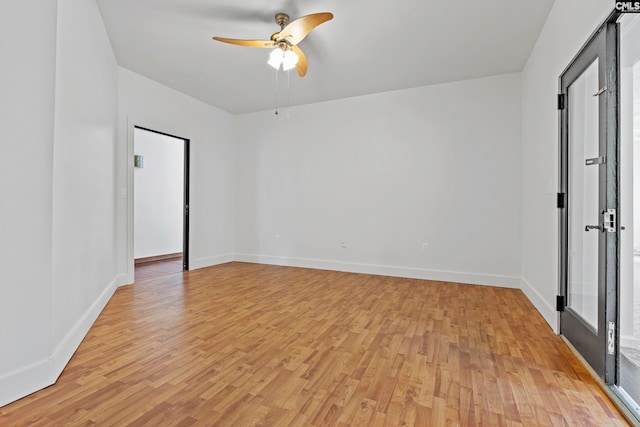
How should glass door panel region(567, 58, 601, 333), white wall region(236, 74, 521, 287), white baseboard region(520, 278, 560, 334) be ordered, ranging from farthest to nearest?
1. white wall region(236, 74, 521, 287)
2. white baseboard region(520, 278, 560, 334)
3. glass door panel region(567, 58, 601, 333)

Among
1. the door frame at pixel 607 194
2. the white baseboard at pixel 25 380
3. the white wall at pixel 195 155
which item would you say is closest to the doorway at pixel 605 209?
the door frame at pixel 607 194

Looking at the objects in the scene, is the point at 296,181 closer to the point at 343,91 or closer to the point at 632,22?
the point at 343,91

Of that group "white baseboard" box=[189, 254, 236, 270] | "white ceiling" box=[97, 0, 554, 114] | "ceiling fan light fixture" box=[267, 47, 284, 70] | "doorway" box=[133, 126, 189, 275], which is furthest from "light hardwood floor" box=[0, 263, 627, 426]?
"doorway" box=[133, 126, 189, 275]

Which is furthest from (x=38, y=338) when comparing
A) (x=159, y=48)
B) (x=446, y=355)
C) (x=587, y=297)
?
(x=587, y=297)

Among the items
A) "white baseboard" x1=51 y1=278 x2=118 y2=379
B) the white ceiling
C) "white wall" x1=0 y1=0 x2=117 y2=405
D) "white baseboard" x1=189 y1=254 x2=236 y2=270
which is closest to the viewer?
"white wall" x1=0 y1=0 x2=117 y2=405

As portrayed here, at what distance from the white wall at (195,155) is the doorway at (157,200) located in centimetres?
64

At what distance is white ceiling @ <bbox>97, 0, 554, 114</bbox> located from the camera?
2773 mm

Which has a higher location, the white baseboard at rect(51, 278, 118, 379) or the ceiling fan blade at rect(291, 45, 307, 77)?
the ceiling fan blade at rect(291, 45, 307, 77)

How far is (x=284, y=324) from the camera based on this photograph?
274 centimetres

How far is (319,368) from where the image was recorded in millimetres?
1976

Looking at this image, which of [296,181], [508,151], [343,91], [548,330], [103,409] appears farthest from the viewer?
[296,181]

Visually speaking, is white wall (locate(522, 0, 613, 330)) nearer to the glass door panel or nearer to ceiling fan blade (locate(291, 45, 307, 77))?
the glass door panel

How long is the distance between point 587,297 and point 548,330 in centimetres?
62

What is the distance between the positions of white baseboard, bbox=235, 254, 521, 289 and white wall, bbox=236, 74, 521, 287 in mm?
15
